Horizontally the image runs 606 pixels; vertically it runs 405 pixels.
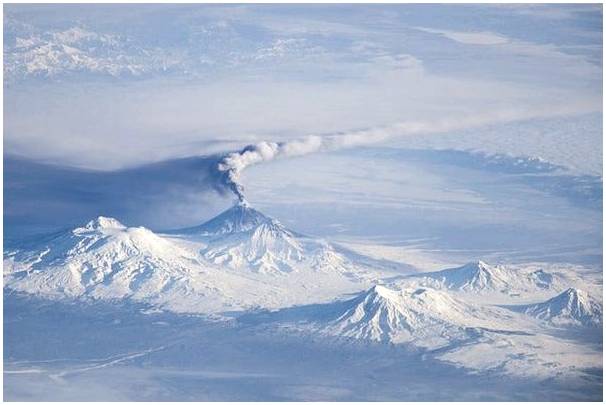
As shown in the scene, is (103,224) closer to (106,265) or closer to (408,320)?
(106,265)

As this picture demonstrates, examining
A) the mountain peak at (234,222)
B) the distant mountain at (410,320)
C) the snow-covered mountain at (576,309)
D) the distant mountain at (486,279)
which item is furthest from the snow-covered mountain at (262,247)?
the snow-covered mountain at (576,309)

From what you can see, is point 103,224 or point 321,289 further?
point 103,224

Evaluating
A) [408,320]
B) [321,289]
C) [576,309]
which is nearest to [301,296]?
[321,289]

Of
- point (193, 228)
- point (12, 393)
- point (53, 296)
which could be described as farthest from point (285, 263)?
point (12, 393)

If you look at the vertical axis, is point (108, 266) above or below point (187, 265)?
above

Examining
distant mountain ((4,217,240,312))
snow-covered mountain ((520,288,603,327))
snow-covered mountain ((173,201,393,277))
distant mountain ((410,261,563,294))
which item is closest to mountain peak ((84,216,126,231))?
distant mountain ((4,217,240,312))

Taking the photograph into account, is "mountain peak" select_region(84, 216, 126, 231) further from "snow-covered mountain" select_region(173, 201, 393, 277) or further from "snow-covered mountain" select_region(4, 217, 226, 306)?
"snow-covered mountain" select_region(173, 201, 393, 277)

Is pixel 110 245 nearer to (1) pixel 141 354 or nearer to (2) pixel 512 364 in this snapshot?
(1) pixel 141 354

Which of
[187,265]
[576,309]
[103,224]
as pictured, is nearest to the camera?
[576,309]

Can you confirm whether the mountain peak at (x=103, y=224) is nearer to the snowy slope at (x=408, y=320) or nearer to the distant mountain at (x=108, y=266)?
the distant mountain at (x=108, y=266)
